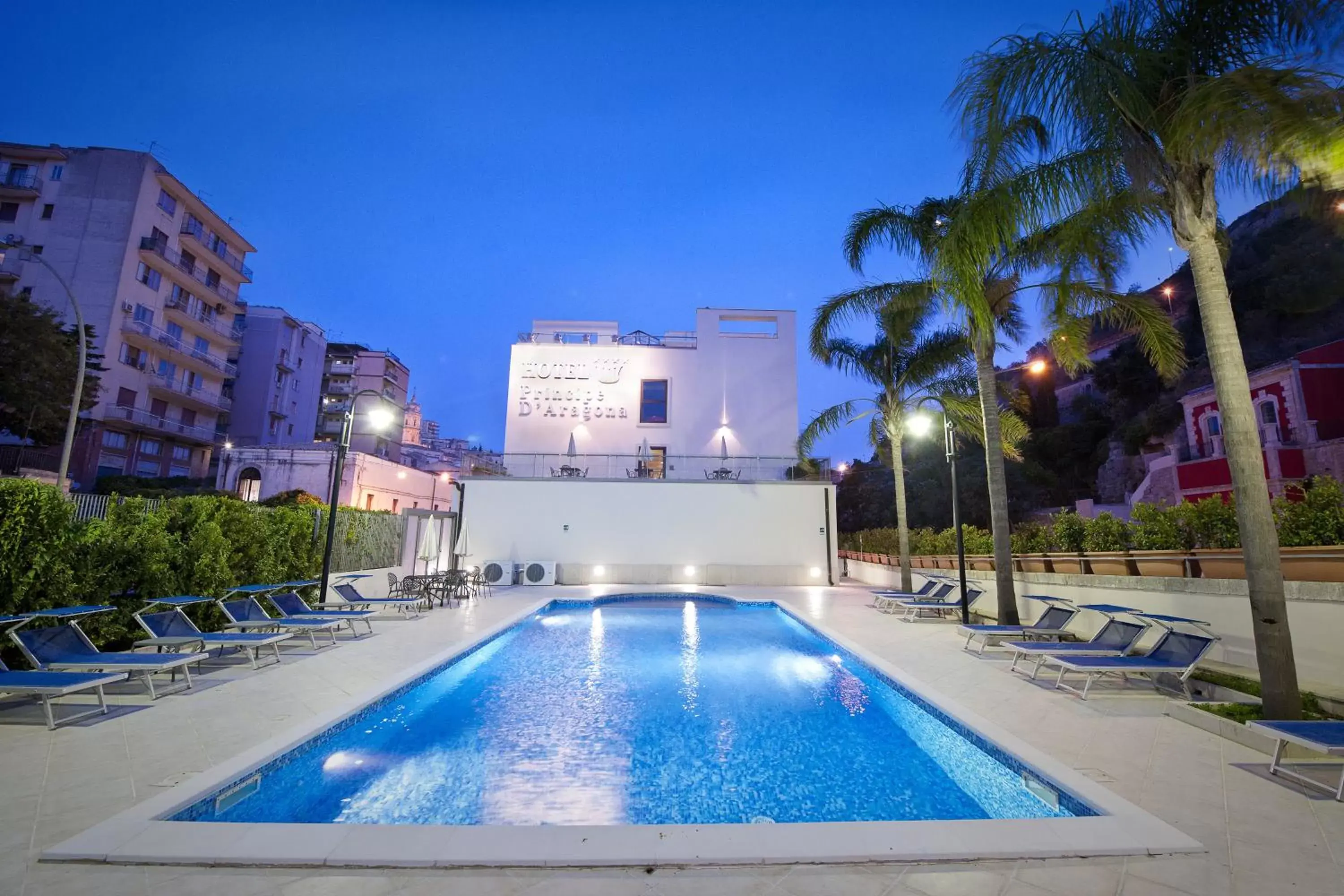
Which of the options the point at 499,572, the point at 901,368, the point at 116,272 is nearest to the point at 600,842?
the point at 901,368

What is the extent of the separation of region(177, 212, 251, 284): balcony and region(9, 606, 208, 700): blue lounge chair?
37.0 metres

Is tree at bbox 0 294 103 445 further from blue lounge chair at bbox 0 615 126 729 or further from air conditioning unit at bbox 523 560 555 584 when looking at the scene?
blue lounge chair at bbox 0 615 126 729

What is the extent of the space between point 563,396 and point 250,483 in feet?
59.0

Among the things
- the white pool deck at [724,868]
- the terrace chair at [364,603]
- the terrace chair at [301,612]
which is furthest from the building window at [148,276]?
the white pool deck at [724,868]

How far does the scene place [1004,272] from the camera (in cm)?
972

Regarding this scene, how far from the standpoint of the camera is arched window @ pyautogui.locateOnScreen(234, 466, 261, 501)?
2853 centimetres

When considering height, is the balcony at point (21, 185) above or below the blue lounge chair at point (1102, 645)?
above

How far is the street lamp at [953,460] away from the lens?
9289mm

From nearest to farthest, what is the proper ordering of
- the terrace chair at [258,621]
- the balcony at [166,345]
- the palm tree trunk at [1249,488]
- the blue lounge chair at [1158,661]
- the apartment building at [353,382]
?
the palm tree trunk at [1249,488]
the blue lounge chair at [1158,661]
the terrace chair at [258,621]
the balcony at [166,345]
the apartment building at [353,382]

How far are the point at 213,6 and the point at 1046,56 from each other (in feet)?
287

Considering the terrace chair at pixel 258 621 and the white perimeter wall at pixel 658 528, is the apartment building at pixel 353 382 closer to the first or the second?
the white perimeter wall at pixel 658 528

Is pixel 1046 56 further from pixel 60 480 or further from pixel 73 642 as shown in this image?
pixel 60 480

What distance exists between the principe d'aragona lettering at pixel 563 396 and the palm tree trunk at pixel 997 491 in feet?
55.8

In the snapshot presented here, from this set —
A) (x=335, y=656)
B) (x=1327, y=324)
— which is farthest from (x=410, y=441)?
(x=1327, y=324)
